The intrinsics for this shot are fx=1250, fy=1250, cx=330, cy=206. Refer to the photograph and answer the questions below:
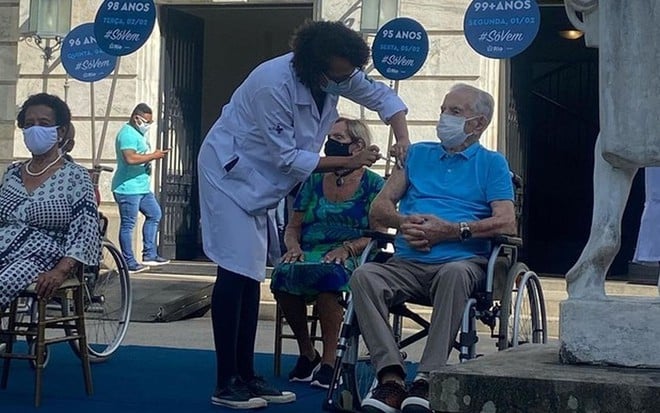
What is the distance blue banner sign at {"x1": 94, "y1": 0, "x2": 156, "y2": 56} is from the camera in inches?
390

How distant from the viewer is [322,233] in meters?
6.27

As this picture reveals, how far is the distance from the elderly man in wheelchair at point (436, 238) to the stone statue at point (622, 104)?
915mm

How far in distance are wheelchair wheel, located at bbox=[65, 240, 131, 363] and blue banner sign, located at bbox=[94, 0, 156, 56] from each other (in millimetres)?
2896

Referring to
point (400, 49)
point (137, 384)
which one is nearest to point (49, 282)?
point (137, 384)

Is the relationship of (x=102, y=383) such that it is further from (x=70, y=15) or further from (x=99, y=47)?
(x=70, y=15)

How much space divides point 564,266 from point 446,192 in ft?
29.0

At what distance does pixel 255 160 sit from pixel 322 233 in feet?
3.50

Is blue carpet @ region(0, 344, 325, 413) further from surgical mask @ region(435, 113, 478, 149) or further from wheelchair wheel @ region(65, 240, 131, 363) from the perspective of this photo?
surgical mask @ region(435, 113, 478, 149)

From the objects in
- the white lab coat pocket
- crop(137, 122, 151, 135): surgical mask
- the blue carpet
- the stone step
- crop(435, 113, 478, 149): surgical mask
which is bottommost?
the blue carpet

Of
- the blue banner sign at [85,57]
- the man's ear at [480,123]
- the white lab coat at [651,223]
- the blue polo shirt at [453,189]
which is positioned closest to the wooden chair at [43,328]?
the blue polo shirt at [453,189]

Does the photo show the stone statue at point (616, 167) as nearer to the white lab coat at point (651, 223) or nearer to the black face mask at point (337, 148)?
the white lab coat at point (651, 223)

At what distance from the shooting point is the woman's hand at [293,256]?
613cm

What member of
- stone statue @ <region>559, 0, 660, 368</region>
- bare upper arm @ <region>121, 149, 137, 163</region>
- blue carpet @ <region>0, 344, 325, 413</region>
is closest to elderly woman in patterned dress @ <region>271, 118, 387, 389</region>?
blue carpet @ <region>0, 344, 325, 413</region>

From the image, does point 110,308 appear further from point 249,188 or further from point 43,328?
point 249,188
